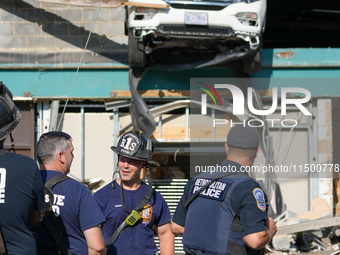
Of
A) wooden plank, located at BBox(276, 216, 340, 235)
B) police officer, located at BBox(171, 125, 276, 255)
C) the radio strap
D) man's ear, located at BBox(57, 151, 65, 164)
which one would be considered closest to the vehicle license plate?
wooden plank, located at BBox(276, 216, 340, 235)

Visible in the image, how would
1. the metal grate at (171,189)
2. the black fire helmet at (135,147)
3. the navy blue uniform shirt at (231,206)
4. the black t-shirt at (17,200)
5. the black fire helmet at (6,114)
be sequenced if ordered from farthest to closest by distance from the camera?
the metal grate at (171,189), the black fire helmet at (135,147), the navy blue uniform shirt at (231,206), the black fire helmet at (6,114), the black t-shirt at (17,200)

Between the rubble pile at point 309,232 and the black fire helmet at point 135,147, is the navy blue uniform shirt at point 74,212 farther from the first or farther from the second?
the rubble pile at point 309,232

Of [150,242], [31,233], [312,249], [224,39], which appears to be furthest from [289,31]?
[31,233]

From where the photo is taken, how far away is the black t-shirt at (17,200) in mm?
2482

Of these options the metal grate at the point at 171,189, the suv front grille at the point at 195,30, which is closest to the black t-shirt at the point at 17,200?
the suv front grille at the point at 195,30

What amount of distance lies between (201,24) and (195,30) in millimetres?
140

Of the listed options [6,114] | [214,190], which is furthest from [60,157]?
[214,190]

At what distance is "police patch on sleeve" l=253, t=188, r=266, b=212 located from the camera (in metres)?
2.88

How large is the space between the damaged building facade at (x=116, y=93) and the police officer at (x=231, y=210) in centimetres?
478

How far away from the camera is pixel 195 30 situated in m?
7.06

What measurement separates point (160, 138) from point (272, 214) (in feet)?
8.26

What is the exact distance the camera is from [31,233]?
260 cm

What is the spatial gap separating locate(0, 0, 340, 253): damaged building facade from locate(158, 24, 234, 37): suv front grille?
1362 mm

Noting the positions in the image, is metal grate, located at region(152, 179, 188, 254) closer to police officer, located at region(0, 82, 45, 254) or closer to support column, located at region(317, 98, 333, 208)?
support column, located at region(317, 98, 333, 208)
